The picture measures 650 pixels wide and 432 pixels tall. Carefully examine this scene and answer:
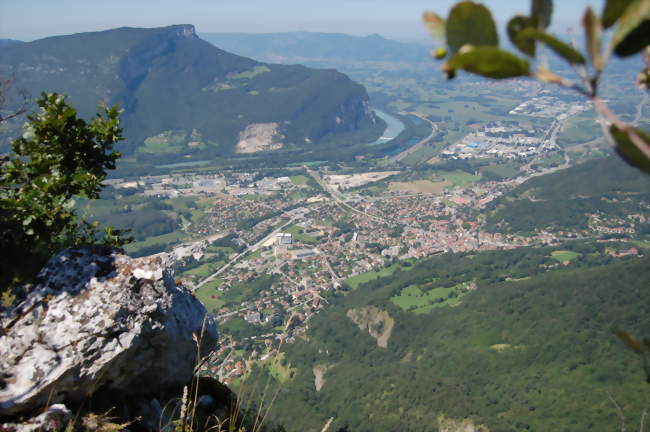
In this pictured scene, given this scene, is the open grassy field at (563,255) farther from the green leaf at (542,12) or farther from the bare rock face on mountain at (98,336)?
the green leaf at (542,12)

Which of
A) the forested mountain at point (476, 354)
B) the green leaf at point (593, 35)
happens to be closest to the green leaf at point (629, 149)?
the green leaf at point (593, 35)

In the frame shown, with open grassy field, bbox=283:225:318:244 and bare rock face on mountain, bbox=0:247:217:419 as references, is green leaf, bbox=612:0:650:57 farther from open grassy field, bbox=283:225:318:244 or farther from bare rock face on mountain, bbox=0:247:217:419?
open grassy field, bbox=283:225:318:244

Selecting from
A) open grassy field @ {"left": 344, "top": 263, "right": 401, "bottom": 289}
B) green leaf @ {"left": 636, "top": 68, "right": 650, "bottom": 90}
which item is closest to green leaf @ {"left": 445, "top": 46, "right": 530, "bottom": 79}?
green leaf @ {"left": 636, "top": 68, "right": 650, "bottom": 90}

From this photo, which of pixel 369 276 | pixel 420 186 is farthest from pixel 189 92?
pixel 369 276

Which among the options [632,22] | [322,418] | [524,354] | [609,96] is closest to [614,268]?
[524,354]

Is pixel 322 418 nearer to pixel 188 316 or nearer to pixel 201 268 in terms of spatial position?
pixel 188 316

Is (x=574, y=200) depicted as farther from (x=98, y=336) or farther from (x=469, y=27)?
(x=469, y=27)
